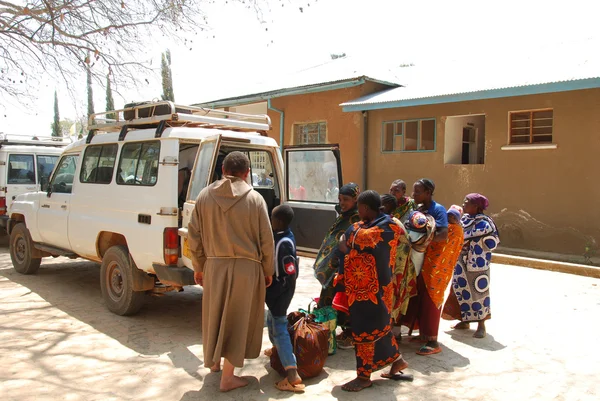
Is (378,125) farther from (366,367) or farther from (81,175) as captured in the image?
(366,367)

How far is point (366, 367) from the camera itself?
11.5ft

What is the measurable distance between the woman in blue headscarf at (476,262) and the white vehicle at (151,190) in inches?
56.6

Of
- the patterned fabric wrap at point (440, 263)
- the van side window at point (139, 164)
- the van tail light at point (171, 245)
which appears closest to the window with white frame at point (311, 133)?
the van side window at point (139, 164)

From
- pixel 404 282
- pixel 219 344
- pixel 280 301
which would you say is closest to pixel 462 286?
pixel 404 282

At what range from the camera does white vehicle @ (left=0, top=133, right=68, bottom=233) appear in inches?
362

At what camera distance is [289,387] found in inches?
139

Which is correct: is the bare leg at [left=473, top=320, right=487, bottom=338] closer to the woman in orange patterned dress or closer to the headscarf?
the headscarf

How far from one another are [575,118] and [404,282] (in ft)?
23.1

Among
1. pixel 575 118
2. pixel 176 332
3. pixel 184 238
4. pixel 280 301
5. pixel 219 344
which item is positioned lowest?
pixel 176 332

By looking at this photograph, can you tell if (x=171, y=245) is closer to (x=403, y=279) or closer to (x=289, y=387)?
(x=289, y=387)

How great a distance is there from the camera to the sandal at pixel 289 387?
352 cm

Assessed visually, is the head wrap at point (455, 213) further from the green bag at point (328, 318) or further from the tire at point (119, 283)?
the tire at point (119, 283)

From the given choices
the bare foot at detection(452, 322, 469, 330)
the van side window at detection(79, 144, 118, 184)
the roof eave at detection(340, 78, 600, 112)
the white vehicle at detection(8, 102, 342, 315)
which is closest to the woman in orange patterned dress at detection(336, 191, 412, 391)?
the white vehicle at detection(8, 102, 342, 315)

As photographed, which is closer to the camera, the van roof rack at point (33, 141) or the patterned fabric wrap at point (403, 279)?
the patterned fabric wrap at point (403, 279)
